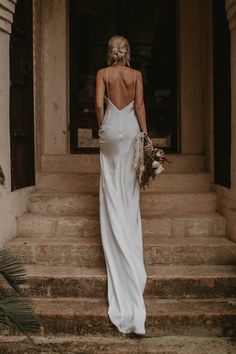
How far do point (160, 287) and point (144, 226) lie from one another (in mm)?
1029

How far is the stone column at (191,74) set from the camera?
7281 mm

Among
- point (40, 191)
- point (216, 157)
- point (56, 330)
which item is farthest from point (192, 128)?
point (56, 330)

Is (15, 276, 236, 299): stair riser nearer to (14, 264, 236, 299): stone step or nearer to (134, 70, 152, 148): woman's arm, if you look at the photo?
(14, 264, 236, 299): stone step

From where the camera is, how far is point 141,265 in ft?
16.6

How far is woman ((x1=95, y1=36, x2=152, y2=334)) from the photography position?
Answer: 5.03 metres

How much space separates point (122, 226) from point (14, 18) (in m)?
2.67

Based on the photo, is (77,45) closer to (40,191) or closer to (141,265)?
(40,191)

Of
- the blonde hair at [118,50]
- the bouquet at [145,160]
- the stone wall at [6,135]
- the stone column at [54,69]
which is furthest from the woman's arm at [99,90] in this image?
the stone column at [54,69]

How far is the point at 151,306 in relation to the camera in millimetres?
4988

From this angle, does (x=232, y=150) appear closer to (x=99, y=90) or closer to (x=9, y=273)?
(x=99, y=90)

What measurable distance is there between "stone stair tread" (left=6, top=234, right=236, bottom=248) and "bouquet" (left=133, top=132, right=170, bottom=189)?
920 mm

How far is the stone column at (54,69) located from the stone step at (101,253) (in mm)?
2122

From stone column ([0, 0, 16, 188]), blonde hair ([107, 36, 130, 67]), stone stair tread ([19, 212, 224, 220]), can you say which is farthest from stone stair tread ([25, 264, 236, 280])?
blonde hair ([107, 36, 130, 67])

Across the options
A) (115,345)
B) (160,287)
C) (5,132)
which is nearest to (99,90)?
(5,132)
